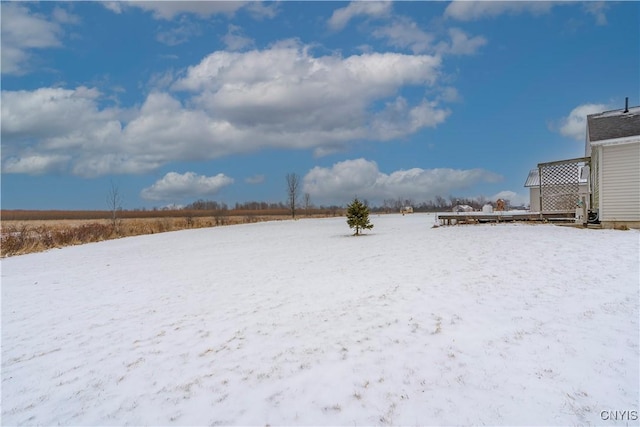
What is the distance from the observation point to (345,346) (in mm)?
5531

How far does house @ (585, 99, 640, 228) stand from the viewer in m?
14.7

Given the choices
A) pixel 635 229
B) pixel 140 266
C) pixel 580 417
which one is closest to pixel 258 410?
pixel 580 417

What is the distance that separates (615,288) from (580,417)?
5.29 m

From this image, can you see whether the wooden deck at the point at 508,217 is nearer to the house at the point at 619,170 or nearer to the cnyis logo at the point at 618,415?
the house at the point at 619,170

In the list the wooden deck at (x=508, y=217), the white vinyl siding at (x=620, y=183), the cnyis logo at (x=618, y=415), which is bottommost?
the cnyis logo at (x=618, y=415)

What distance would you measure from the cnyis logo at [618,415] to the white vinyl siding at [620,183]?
49.7ft

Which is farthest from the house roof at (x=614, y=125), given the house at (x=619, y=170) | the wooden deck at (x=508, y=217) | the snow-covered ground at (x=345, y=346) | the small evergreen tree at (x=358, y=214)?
the small evergreen tree at (x=358, y=214)

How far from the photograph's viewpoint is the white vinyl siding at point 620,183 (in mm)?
14719

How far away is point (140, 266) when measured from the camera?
14844mm

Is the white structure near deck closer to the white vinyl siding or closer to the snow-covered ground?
the white vinyl siding

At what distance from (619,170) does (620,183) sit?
568 mm

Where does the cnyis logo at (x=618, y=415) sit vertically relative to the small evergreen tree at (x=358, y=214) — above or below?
below

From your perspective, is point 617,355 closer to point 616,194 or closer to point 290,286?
point 290,286

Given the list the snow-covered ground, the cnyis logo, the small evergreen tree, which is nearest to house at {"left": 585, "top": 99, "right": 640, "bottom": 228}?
the snow-covered ground
